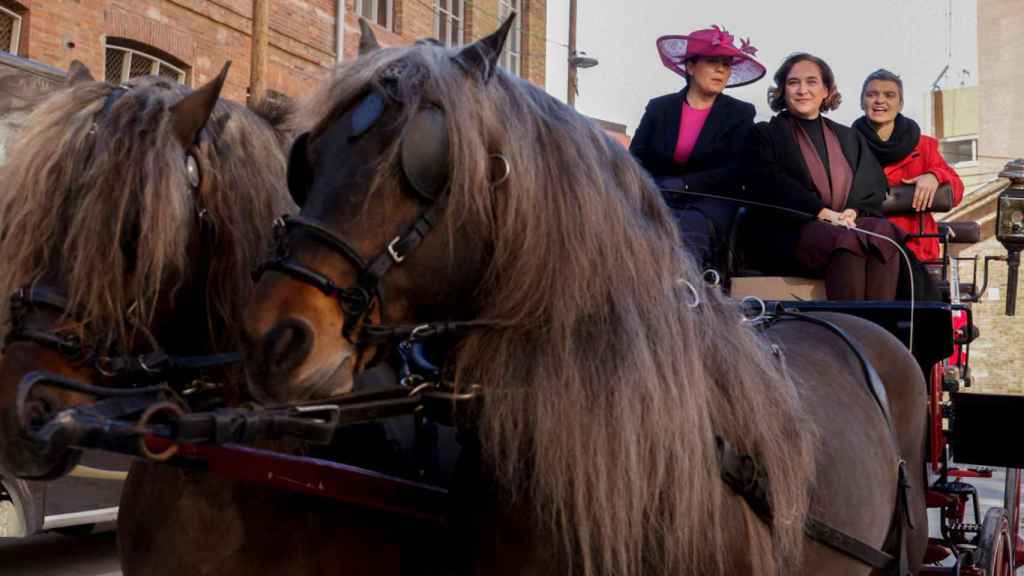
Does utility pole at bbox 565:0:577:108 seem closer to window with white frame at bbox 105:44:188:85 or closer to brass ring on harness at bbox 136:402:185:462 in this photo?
window with white frame at bbox 105:44:188:85

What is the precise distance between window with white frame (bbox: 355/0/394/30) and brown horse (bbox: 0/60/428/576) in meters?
14.3

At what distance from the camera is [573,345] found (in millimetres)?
2291

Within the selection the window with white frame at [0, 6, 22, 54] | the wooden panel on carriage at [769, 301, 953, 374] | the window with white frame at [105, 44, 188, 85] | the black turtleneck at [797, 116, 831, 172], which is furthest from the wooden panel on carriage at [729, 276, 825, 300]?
the window with white frame at [105, 44, 188, 85]

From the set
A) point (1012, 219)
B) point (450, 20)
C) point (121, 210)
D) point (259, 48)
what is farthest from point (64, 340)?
point (450, 20)

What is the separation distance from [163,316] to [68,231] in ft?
1.01

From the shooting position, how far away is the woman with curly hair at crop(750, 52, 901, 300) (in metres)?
4.48

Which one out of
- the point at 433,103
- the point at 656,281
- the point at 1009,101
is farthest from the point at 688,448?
the point at 1009,101

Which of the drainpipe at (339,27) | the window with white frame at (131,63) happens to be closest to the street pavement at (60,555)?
the window with white frame at (131,63)

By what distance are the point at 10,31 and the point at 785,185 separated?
30.1ft

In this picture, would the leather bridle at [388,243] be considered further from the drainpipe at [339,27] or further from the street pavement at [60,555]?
the drainpipe at [339,27]

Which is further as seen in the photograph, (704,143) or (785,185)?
(704,143)

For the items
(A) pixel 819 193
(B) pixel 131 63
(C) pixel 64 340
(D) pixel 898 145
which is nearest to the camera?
(C) pixel 64 340

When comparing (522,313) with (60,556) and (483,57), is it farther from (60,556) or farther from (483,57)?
(60,556)

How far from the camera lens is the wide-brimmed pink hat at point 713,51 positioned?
4.76 meters
